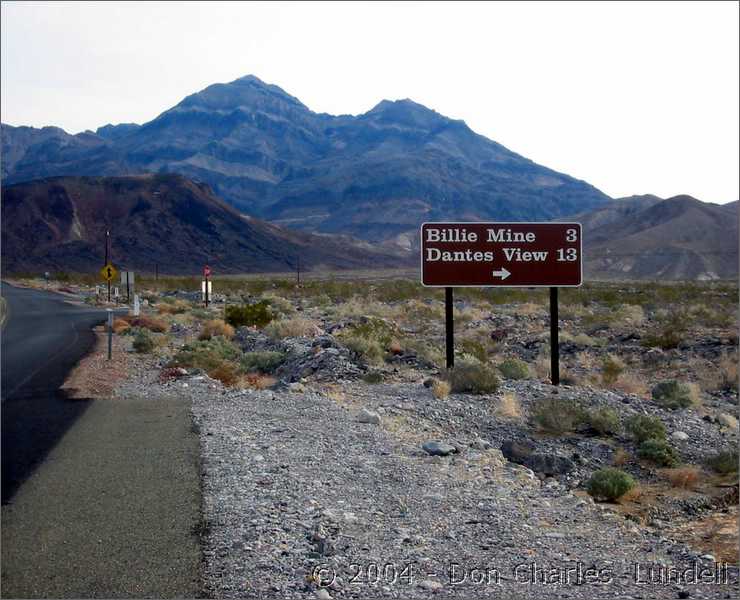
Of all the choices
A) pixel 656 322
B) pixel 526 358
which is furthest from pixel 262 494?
pixel 656 322

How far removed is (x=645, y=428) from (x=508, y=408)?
2.25m

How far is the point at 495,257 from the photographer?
59.3 feet

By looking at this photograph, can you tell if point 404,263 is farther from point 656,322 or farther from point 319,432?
point 319,432

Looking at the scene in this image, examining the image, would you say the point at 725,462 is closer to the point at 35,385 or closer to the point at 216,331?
the point at 35,385

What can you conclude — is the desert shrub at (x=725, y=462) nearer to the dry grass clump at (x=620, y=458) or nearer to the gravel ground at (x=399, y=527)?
the dry grass clump at (x=620, y=458)

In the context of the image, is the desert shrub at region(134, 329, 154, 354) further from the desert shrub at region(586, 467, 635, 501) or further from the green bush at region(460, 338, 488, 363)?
the desert shrub at region(586, 467, 635, 501)

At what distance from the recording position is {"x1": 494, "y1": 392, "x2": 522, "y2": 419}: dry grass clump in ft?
46.7

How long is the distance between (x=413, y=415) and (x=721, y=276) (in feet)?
366

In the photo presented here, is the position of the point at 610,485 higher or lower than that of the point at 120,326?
lower

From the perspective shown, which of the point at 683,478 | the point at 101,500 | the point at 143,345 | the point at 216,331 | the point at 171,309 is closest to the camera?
the point at 101,500

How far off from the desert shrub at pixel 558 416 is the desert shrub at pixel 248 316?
16394mm

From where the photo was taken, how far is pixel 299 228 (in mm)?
198125

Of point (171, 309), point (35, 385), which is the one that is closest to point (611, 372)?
point (35, 385)

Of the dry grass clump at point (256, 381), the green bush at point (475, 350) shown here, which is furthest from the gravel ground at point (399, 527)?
the green bush at point (475, 350)
